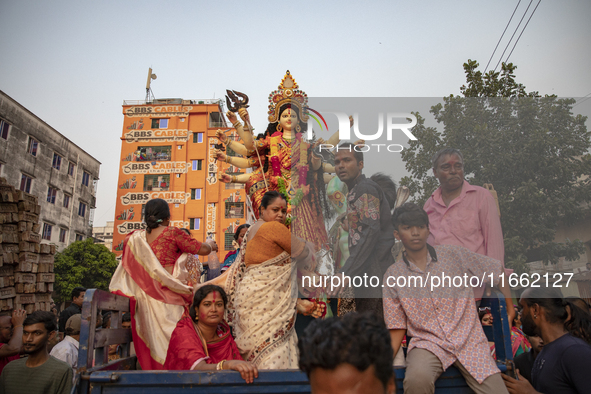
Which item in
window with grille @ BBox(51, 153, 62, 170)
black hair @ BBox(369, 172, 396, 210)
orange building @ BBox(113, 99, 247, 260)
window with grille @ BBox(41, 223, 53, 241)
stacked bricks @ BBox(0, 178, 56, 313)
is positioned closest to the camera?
black hair @ BBox(369, 172, 396, 210)

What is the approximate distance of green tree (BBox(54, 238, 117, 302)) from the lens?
1024 inches

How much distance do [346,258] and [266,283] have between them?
836 mm

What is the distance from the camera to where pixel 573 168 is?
3.61 m

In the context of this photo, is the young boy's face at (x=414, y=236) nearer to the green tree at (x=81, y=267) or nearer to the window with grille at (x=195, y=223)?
the green tree at (x=81, y=267)

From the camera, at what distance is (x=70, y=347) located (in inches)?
170

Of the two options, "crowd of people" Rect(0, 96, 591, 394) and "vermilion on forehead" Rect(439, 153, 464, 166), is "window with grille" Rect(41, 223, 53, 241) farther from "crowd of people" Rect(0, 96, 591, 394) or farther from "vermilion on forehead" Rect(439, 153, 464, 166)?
"vermilion on forehead" Rect(439, 153, 464, 166)

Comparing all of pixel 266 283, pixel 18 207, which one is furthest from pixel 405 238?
pixel 18 207

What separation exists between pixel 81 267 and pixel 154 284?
88.6ft

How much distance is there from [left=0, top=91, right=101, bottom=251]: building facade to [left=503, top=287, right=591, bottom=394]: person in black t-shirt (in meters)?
27.9

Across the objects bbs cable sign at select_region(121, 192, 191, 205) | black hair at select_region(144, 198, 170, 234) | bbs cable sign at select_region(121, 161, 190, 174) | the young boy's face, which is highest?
bbs cable sign at select_region(121, 161, 190, 174)

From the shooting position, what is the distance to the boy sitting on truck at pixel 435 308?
2.40m

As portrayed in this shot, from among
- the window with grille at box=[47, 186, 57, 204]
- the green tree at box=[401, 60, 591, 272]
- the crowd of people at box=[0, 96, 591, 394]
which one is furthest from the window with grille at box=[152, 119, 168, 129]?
the green tree at box=[401, 60, 591, 272]

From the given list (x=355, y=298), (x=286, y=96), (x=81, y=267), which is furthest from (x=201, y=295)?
(x=81, y=267)

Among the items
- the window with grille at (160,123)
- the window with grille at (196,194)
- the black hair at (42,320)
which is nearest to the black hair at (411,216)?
the black hair at (42,320)
